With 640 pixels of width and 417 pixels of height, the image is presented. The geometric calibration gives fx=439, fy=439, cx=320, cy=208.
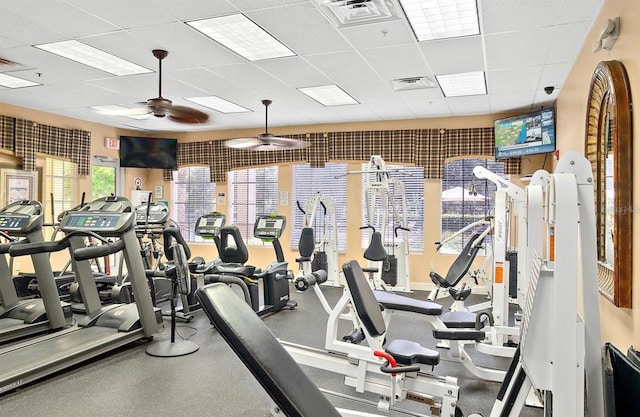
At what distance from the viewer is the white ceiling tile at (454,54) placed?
12.3ft

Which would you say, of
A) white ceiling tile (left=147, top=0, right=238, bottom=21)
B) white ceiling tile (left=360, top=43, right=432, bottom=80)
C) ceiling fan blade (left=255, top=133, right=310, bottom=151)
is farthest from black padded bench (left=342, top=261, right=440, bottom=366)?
ceiling fan blade (left=255, top=133, right=310, bottom=151)

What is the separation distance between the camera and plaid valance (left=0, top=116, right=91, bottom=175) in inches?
246

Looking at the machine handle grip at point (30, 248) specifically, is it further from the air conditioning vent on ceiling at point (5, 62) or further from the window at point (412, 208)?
the window at point (412, 208)

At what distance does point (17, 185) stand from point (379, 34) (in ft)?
18.8

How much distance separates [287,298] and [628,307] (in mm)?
3908

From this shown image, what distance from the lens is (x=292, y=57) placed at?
4.16 metres

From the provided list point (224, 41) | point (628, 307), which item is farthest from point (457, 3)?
point (628, 307)

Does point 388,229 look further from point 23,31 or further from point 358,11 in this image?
point 23,31

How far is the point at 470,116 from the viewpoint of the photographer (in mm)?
6762

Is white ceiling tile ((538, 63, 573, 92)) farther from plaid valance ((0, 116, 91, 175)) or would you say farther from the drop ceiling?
plaid valance ((0, 116, 91, 175))

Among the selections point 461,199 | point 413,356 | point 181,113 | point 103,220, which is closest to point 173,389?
point 103,220

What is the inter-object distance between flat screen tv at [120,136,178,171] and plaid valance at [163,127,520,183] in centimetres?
49

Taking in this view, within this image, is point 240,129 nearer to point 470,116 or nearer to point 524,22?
point 470,116

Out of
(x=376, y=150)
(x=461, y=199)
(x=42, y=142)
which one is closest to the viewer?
(x=42, y=142)
